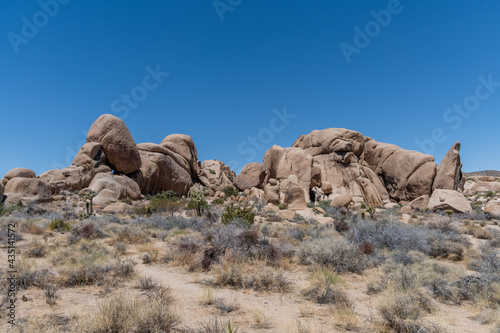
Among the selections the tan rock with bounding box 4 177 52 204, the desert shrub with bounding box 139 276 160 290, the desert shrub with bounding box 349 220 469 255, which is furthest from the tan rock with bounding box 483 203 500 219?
the tan rock with bounding box 4 177 52 204

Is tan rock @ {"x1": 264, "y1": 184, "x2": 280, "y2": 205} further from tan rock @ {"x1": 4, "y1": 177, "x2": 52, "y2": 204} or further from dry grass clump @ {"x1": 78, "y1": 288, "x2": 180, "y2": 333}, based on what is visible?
dry grass clump @ {"x1": 78, "y1": 288, "x2": 180, "y2": 333}

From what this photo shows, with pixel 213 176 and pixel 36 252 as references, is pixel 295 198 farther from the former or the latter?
pixel 213 176

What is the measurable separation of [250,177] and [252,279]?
120 ft

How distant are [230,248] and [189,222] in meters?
7.63

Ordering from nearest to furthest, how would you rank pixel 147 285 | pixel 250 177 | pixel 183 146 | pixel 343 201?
pixel 147 285 → pixel 343 201 → pixel 183 146 → pixel 250 177

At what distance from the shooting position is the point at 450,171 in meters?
30.7

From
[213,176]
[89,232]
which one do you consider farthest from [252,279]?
[213,176]

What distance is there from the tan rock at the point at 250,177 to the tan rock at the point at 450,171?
20.9m

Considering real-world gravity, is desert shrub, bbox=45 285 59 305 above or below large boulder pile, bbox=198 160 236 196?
below

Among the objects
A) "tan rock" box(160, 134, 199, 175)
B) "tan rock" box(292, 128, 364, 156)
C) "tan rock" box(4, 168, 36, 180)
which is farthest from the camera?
"tan rock" box(160, 134, 199, 175)

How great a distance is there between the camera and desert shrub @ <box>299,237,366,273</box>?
7.81 metres

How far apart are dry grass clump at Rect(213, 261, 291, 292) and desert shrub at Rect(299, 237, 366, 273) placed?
170 cm

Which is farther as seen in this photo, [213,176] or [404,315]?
[213,176]

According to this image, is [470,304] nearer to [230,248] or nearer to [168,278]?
[230,248]
